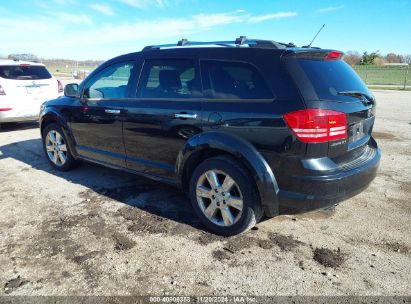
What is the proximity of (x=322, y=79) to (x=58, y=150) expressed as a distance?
422 centimetres

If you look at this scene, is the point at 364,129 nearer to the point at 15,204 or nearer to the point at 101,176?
the point at 101,176

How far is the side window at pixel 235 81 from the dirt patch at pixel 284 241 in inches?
54.8

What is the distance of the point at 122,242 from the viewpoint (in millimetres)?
3514

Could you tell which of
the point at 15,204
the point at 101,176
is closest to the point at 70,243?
the point at 15,204

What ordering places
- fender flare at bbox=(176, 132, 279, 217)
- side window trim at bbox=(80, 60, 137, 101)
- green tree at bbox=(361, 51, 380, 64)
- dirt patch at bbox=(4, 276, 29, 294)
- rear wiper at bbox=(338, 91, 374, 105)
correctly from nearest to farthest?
1. dirt patch at bbox=(4, 276, 29, 294)
2. fender flare at bbox=(176, 132, 279, 217)
3. rear wiper at bbox=(338, 91, 374, 105)
4. side window trim at bbox=(80, 60, 137, 101)
5. green tree at bbox=(361, 51, 380, 64)

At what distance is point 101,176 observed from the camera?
215 inches

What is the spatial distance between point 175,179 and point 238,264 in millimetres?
1257

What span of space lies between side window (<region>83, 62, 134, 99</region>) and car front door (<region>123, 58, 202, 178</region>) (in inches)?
11.5

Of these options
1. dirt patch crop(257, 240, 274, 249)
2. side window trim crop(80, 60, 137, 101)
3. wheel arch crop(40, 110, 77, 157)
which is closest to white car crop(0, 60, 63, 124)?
wheel arch crop(40, 110, 77, 157)

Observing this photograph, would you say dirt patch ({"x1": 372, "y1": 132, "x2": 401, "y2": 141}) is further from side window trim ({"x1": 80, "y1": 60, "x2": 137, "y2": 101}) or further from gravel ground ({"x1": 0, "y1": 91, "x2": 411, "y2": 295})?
side window trim ({"x1": 80, "y1": 60, "x2": 137, "y2": 101})

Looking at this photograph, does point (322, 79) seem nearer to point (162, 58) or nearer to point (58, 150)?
point (162, 58)

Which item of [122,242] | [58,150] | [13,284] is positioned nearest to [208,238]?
[122,242]

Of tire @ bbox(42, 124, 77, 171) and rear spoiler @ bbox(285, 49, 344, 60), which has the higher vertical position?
rear spoiler @ bbox(285, 49, 344, 60)

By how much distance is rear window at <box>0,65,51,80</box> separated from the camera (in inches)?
328
